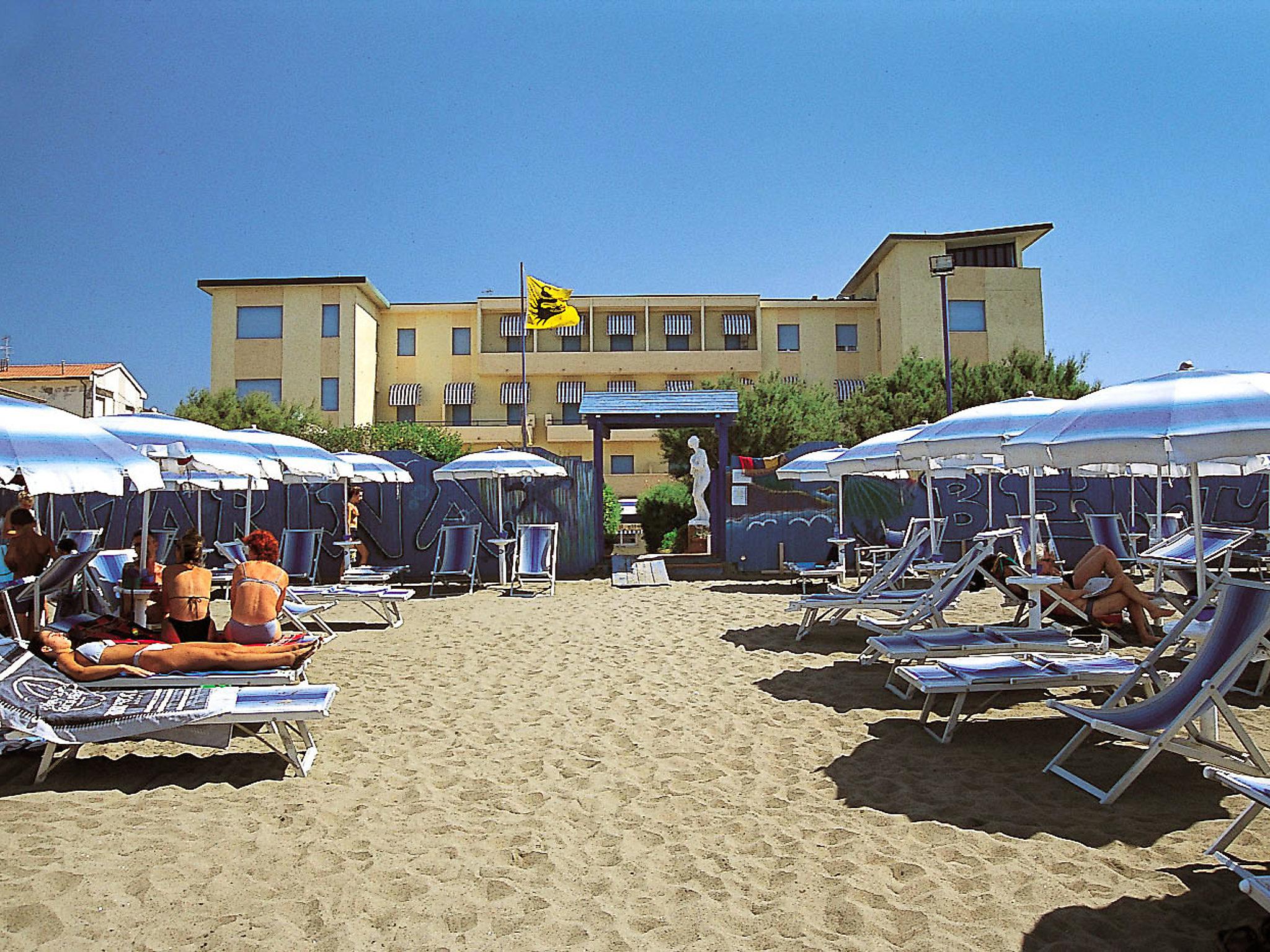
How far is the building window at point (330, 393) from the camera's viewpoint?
35562mm

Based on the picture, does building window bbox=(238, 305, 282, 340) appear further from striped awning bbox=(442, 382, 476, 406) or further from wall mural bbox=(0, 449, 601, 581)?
wall mural bbox=(0, 449, 601, 581)

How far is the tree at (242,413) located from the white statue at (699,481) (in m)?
17.4

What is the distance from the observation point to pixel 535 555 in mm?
14188

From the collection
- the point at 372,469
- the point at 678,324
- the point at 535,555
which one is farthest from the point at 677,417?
the point at 678,324

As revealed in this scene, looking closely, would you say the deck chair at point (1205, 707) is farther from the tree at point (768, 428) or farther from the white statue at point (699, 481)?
the tree at point (768, 428)

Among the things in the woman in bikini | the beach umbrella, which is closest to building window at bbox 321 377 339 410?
the woman in bikini

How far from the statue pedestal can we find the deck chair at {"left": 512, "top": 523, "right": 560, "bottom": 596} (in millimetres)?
4431

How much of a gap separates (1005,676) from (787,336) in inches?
1415

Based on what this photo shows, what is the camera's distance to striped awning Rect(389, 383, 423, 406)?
38.9 meters

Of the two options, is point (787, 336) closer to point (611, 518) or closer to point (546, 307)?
point (546, 307)

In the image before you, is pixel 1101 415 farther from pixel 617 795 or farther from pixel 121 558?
pixel 121 558

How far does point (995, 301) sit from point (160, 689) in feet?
119

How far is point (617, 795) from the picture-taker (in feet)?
14.7

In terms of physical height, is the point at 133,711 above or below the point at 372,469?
below
